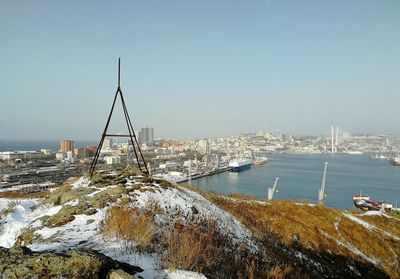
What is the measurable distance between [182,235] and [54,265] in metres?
2.20

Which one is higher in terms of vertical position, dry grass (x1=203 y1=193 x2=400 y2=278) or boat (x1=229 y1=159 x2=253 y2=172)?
dry grass (x1=203 y1=193 x2=400 y2=278)

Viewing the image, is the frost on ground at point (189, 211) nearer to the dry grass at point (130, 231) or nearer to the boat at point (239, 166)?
the dry grass at point (130, 231)

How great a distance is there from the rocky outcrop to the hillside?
0.07 feet

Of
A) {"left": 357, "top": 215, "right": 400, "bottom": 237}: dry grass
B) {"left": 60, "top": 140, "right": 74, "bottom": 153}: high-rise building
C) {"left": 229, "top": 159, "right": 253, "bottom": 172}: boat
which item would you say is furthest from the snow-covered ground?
{"left": 60, "top": 140, "right": 74, "bottom": 153}: high-rise building

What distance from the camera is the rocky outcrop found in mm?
2328

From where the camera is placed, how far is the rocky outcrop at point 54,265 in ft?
7.64

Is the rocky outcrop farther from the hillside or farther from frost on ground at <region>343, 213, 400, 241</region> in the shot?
frost on ground at <region>343, 213, 400, 241</region>

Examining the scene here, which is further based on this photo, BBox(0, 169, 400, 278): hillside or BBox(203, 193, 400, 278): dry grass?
BBox(203, 193, 400, 278): dry grass

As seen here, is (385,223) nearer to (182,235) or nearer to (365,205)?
(182,235)

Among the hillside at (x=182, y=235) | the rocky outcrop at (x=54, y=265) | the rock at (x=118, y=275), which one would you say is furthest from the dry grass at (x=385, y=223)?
the rocky outcrop at (x=54, y=265)

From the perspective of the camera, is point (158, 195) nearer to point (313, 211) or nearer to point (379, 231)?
point (313, 211)

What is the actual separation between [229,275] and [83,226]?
2.61 metres

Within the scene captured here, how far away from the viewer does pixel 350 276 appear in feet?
27.9

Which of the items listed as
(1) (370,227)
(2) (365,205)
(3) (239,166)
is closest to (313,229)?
(1) (370,227)
